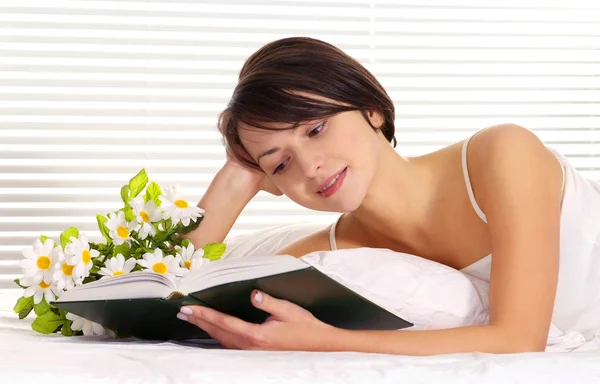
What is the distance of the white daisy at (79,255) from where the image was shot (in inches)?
55.6

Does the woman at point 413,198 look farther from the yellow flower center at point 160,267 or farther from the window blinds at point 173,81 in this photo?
the window blinds at point 173,81

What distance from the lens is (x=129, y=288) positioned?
1214 mm

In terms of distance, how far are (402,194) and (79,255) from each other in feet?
2.57

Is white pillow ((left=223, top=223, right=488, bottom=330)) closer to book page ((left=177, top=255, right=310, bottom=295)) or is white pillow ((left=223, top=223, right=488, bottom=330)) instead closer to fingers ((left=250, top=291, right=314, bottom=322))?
fingers ((left=250, top=291, right=314, bottom=322))

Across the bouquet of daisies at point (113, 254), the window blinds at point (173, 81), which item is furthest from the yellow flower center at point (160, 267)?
the window blinds at point (173, 81)

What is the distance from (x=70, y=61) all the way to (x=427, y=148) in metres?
1.78

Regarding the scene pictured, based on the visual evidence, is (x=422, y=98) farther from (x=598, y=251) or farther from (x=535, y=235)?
(x=535, y=235)

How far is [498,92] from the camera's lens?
3703mm

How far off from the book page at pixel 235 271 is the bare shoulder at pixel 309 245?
84 centimetres

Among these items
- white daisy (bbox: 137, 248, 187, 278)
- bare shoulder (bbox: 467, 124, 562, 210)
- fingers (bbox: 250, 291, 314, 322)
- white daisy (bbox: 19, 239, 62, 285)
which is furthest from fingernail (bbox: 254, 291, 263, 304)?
bare shoulder (bbox: 467, 124, 562, 210)

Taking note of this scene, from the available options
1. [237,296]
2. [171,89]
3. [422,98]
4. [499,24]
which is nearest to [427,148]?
[422,98]

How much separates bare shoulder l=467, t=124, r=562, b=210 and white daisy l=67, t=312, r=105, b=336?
85 centimetres

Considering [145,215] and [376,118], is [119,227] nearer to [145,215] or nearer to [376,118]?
[145,215]

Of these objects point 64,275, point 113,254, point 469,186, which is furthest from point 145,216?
point 469,186
